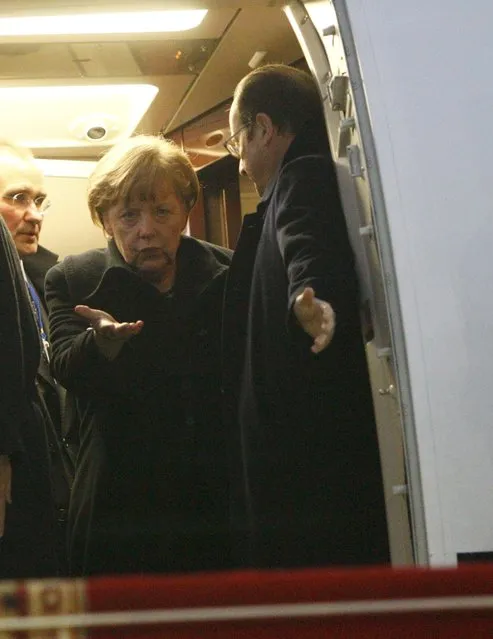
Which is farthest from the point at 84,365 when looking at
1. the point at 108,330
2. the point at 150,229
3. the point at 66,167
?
the point at 66,167

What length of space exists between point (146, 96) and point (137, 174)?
0.42 m

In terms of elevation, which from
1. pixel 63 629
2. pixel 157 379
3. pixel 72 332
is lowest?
pixel 63 629

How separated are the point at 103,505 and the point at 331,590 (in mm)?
818

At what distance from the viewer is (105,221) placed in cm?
192

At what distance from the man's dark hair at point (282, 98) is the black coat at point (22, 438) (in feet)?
1.80

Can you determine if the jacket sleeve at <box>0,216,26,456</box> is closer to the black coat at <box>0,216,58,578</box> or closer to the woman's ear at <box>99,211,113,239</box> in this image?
the black coat at <box>0,216,58,578</box>

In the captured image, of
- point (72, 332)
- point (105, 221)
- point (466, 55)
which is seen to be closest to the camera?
point (466, 55)

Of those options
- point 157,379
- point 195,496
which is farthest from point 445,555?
point 157,379

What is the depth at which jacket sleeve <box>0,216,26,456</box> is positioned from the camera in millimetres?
1455

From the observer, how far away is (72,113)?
230 cm

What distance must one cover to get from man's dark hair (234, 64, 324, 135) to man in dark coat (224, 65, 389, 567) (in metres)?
0.12

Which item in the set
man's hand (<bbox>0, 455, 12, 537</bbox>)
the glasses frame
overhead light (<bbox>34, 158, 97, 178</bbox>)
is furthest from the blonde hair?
man's hand (<bbox>0, 455, 12, 537</bbox>)

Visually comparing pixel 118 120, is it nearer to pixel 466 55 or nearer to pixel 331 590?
pixel 466 55

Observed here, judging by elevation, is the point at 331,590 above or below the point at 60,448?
below
